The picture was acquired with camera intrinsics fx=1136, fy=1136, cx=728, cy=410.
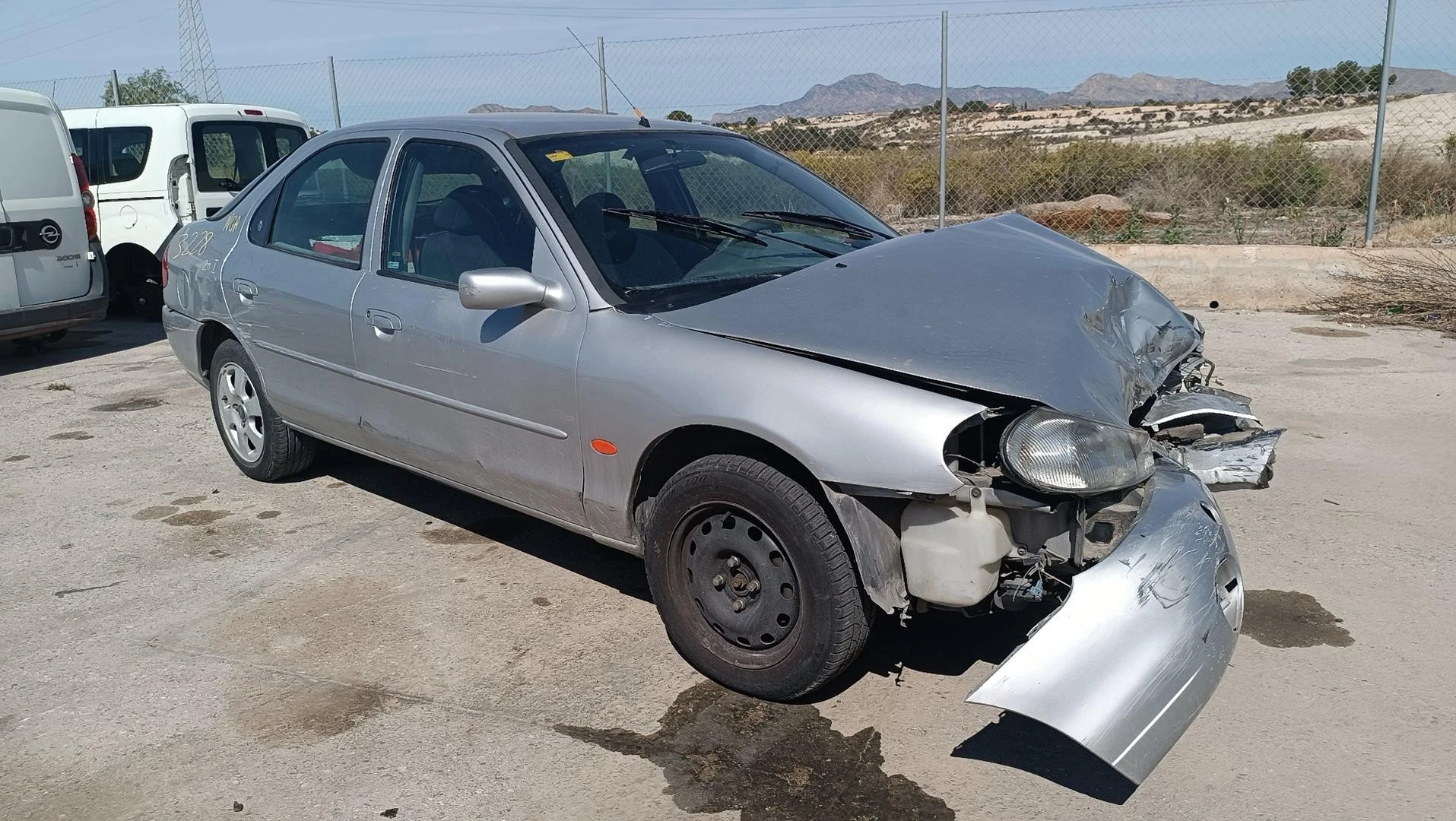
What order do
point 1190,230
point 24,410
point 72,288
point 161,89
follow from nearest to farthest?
1. point 24,410
2. point 72,288
3. point 1190,230
4. point 161,89

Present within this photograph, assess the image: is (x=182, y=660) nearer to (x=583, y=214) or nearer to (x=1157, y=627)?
(x=583, y=214)

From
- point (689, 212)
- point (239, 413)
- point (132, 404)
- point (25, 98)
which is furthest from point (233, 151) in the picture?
point (689, 212)

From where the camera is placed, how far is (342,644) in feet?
12.8

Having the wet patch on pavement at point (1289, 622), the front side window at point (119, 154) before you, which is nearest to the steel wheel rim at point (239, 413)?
the wet patch on pavement at point (1289, 622)

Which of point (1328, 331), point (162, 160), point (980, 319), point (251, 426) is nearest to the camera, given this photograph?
point (980, 319)

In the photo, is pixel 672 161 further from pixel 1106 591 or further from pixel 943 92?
pixel 943 92

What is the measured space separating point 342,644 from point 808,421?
1.93m

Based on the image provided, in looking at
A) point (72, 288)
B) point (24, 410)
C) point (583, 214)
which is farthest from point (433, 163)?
point (72, 288)

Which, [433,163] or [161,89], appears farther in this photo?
[161,89]

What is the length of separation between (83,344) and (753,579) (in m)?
8.69

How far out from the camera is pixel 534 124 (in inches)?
171

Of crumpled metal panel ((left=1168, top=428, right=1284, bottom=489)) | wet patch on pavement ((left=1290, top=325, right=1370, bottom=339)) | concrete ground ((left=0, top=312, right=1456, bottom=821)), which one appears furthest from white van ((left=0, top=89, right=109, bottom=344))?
wet patch on pavement ((left=1290, top=325, right=1370, bottom=339))

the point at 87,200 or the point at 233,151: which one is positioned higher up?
the point at 233,151

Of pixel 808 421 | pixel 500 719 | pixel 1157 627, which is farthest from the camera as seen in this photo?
pixel 500 719
